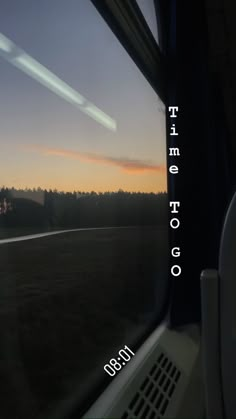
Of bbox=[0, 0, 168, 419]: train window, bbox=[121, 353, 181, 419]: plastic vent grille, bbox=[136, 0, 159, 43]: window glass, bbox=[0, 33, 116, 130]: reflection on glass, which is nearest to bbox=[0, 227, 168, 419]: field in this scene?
bbox=[0, 0, 168, 419]: train window

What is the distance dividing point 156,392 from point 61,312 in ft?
1.87

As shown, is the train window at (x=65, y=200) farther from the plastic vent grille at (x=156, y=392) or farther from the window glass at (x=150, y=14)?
the window glass at (x=150, y=14)

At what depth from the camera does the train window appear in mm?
844

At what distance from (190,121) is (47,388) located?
171 centimetres

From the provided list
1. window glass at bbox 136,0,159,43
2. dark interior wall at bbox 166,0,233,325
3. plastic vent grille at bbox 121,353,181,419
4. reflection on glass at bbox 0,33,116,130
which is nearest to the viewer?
reflection on glass at bbox 0,33,116,130

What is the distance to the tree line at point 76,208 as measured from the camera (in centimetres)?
84

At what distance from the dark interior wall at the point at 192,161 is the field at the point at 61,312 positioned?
1.56ft

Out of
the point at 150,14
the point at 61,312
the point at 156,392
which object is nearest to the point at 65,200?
the point at 61,312

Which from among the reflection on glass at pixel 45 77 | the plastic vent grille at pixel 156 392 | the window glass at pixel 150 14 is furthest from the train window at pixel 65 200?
the window glass at pixel 150 14

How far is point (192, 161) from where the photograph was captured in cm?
221

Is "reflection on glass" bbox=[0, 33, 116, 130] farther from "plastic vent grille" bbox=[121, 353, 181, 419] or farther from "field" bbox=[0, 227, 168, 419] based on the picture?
"plastic vent grille" bbox=[121, 353, 181, 419]

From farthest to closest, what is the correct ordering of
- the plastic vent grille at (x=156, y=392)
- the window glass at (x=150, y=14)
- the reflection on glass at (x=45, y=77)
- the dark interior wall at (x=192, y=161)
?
the dark interior wall at (x=192, y=161) < the window glass at (x=150, y=14) < the plastic vent grille at (x=156, y=392) < the reflection on glass at (x=45, y=77)

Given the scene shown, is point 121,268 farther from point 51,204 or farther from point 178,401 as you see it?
point 51,204

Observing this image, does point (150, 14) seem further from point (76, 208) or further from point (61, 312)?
point (61, 312)
